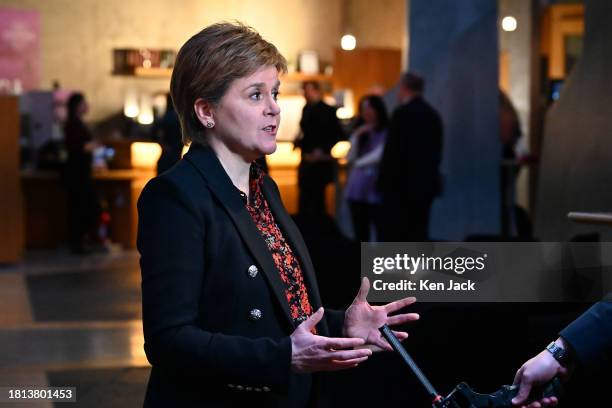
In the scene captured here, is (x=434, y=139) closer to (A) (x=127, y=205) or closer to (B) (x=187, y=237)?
(A) (x=127, y=205)

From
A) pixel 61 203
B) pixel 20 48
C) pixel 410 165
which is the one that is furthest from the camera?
pixel 20 48

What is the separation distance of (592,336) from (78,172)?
906 centimetres

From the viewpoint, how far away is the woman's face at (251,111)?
1951 mm

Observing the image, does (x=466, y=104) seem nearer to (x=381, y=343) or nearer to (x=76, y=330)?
(x=76, y=330)

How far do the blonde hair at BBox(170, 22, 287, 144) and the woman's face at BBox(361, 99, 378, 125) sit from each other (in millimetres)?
6496

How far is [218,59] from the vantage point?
1.92m

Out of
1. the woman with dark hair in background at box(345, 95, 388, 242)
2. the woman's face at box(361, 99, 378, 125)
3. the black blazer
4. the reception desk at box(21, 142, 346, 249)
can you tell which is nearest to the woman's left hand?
the black blazer

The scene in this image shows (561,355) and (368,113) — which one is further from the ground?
(368,113)

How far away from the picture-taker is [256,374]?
5.92ft

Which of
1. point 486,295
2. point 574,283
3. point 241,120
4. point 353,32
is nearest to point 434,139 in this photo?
point 574,283

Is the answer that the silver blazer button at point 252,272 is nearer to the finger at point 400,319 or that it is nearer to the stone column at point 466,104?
the finger at point 400,319

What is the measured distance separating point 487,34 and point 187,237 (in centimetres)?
780

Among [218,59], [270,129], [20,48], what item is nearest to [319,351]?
[270,129]

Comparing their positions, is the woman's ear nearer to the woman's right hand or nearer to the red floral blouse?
the red floral blouse
